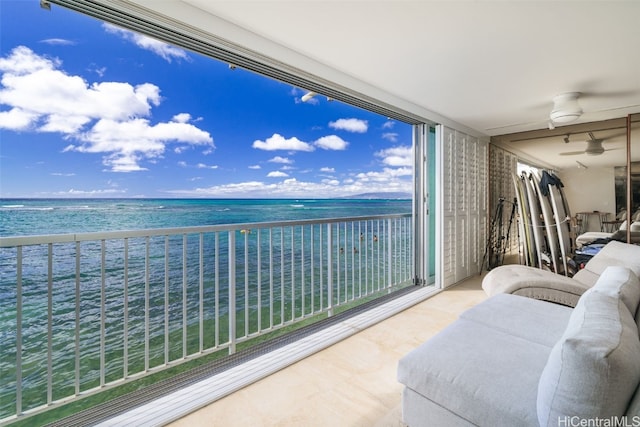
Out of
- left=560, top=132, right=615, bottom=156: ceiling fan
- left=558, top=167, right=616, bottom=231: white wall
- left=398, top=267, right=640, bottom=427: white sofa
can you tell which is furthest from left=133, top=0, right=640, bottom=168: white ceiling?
left=398, top=267, right=640, bottom=427: white sofa

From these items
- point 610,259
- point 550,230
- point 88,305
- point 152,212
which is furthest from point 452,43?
point 152,212

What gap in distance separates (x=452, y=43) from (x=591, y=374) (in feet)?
6.59

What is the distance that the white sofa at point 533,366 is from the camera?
0.74 meters

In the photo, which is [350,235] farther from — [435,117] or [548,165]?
[548,165]

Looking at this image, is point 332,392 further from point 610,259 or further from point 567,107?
point 567,107

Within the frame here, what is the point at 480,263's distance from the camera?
462 centimetres

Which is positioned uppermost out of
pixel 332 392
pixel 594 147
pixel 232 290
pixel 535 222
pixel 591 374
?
pixel 594 147

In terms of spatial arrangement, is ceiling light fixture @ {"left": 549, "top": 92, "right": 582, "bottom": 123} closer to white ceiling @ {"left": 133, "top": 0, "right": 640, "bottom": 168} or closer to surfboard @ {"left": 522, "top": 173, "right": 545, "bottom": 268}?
white ceiling @ {"left": 133, "top": 0, "right": 640, "bottom": 168}

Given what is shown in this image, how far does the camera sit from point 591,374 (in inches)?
29.0

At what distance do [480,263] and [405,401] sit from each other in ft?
13.0

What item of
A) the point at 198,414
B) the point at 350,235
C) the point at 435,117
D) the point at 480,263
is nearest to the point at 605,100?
the point at 435,117

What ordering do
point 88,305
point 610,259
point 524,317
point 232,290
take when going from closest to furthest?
point 524,317, point 88,305, point 232,290, point 610,259

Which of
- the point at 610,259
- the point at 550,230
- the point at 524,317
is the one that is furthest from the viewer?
the point at 550,230

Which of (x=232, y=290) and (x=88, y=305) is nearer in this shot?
(x=88, y=305)
